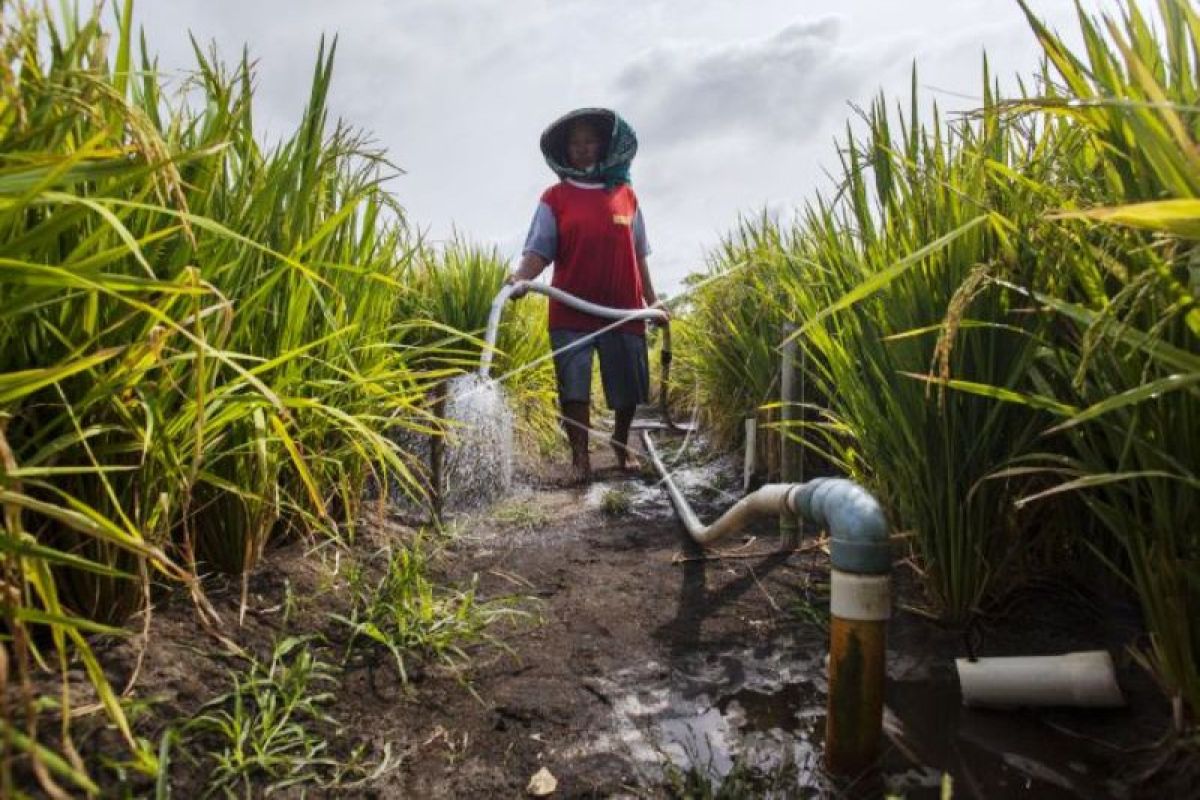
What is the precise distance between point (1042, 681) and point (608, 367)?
3733 mm

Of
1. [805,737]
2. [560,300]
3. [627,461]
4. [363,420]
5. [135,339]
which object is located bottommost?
[805,737]

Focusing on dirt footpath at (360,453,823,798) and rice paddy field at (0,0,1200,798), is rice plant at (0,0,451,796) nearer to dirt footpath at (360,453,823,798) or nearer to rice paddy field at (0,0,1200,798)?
rice paddy field at (0,0,1200,798)

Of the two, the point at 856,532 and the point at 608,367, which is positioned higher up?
the point at 608,367

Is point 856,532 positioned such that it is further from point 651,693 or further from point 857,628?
point 651,693

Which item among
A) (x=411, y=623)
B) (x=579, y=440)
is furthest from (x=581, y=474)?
(x=411, y=623)

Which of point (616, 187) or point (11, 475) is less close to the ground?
point (616, 187)

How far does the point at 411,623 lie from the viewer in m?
1.94

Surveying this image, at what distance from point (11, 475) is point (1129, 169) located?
166cm

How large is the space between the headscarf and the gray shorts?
1.04 m

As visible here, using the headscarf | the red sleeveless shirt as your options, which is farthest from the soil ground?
the headscarf

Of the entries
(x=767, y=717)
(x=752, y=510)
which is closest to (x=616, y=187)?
(x=752, y=510)

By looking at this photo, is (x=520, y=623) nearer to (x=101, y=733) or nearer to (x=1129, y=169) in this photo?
(x=101, y=733)

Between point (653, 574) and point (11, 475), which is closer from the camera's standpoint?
point (11, 475)

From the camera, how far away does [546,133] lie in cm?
505
